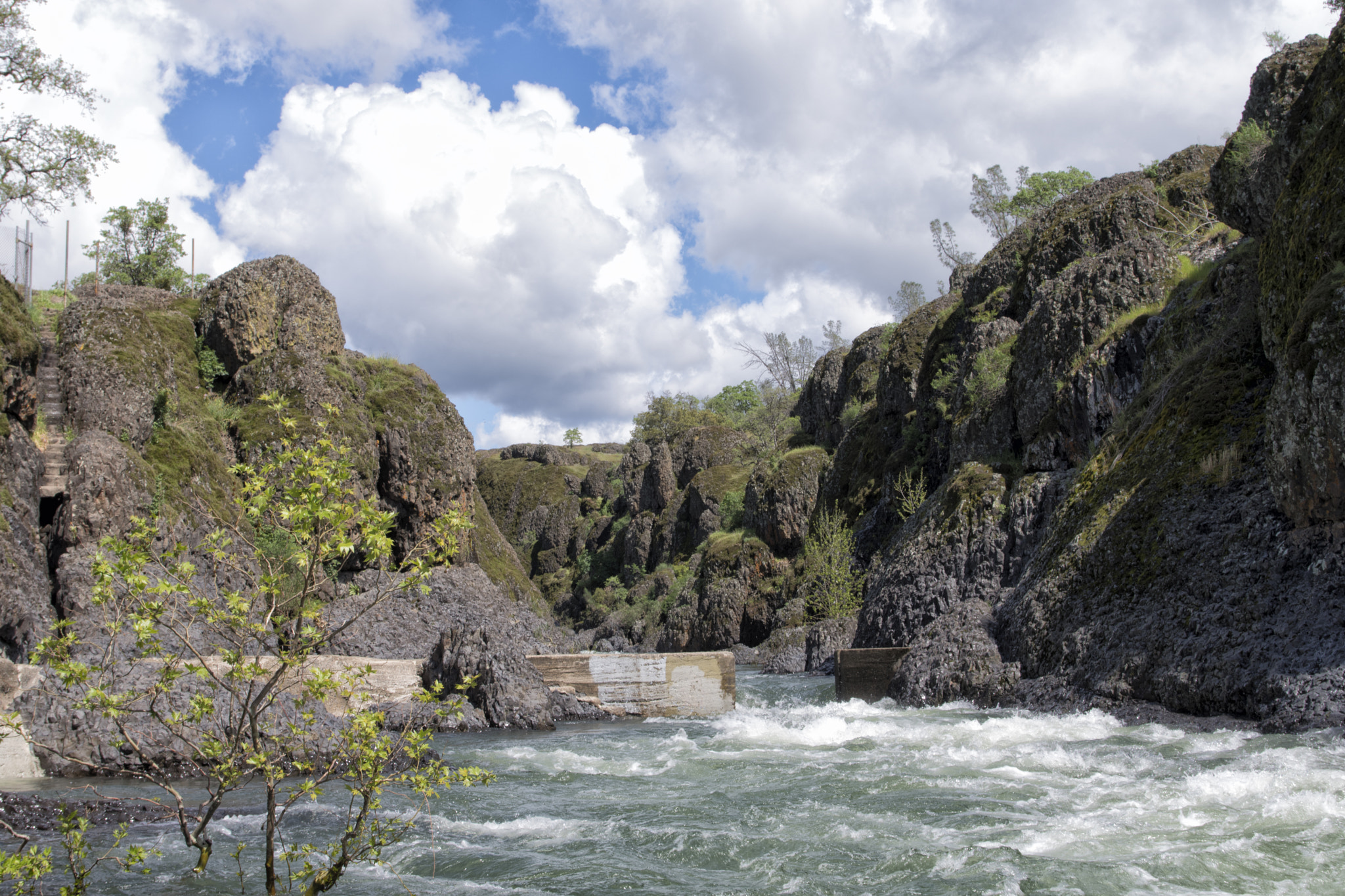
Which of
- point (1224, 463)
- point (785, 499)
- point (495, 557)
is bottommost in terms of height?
point (495, 557)

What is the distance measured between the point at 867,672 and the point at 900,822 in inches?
378

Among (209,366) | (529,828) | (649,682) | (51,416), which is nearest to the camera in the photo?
(529,828)

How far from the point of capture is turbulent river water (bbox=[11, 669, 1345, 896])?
5684 mm

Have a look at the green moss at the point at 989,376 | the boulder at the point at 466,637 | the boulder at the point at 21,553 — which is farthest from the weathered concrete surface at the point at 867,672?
the boulder at the point at 21,553

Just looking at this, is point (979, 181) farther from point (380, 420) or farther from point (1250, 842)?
point (1250, 842)

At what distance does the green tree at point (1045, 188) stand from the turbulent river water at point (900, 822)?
Answer: 4202 centimetres

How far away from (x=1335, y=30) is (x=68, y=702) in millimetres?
19200

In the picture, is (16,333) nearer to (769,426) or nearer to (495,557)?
(495,557)

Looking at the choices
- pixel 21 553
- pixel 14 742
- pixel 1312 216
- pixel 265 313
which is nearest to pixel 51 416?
pixel 21 553

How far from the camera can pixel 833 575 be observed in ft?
97.3

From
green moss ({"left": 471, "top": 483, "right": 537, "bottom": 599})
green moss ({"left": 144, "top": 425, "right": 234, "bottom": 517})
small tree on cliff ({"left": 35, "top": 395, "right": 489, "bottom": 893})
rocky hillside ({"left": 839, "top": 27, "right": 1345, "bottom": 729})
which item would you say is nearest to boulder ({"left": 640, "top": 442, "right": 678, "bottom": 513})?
green moss ({"left": 471, "top": 483, "right": 537, "bottom": 599})

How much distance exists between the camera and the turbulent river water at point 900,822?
5.68 meters

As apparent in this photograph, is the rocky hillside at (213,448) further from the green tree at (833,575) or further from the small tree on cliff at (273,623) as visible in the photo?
the green tree at (833,575)

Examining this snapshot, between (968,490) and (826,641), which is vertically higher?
(968,490)
